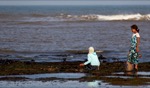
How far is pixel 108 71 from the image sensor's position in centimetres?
1753

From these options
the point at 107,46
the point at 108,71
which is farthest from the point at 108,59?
the point at 107,46

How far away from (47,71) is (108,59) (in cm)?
561

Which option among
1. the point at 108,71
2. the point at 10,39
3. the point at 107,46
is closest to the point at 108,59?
the point at 108,71

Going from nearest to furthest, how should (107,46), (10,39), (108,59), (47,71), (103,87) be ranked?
(103,87) < (47,71) < (108,59) < (107,46) < (10,39)

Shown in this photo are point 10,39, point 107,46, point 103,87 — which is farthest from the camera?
point 10,39

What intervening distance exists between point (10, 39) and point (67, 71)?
63.1 feet

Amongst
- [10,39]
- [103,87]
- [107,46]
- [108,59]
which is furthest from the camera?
[10,39]

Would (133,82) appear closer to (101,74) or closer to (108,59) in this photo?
(101,74)

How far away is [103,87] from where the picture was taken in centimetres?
1421

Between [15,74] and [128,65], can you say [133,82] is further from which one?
[15,74]

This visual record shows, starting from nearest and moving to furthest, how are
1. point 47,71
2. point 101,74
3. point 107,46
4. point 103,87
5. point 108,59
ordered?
point 103,87 → point 101,74 → point 47,71 → point 108,59 → point 107,46

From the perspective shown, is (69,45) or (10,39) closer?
(69,45)

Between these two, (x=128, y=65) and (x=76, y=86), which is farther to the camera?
(x=128, y=65)

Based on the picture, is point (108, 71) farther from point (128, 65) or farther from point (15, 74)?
point (15, 74)
